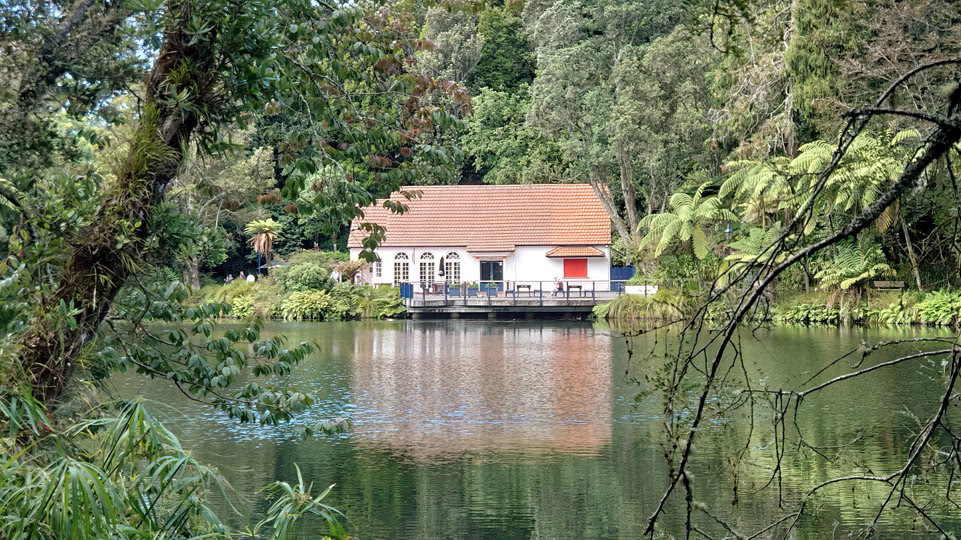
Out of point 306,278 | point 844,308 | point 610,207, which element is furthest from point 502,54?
point 844,308

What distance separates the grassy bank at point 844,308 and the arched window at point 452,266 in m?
7.99

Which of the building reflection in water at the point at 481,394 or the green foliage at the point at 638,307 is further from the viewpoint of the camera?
the green foliage at the point at 638,307

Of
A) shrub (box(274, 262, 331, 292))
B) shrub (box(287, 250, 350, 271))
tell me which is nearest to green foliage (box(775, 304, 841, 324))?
shrub (box(274, 262, 331, 292))

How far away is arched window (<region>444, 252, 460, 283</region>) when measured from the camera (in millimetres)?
36969

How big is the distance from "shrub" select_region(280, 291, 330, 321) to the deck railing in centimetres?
281

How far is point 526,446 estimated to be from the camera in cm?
1216

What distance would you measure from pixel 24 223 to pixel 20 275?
0.37 meters

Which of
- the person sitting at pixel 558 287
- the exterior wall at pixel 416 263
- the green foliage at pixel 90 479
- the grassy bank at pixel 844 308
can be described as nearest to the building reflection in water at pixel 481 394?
the grassy bank at pixel 844 308

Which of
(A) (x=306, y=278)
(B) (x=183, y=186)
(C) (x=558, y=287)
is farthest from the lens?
(C) (x=558, y=287)

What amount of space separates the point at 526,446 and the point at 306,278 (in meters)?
22.3

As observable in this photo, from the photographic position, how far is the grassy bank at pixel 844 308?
2480 cm

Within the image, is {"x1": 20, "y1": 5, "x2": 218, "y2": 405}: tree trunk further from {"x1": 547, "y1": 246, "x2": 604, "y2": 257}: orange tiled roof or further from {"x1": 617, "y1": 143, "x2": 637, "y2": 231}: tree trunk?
{"x1": 547, "y1": 246, "x2": 604, "y2": 257}: orange tiled roof

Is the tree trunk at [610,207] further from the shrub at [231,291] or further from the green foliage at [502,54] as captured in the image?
the shrub at [231,291]

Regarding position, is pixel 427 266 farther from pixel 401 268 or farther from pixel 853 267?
pixel 853 267
